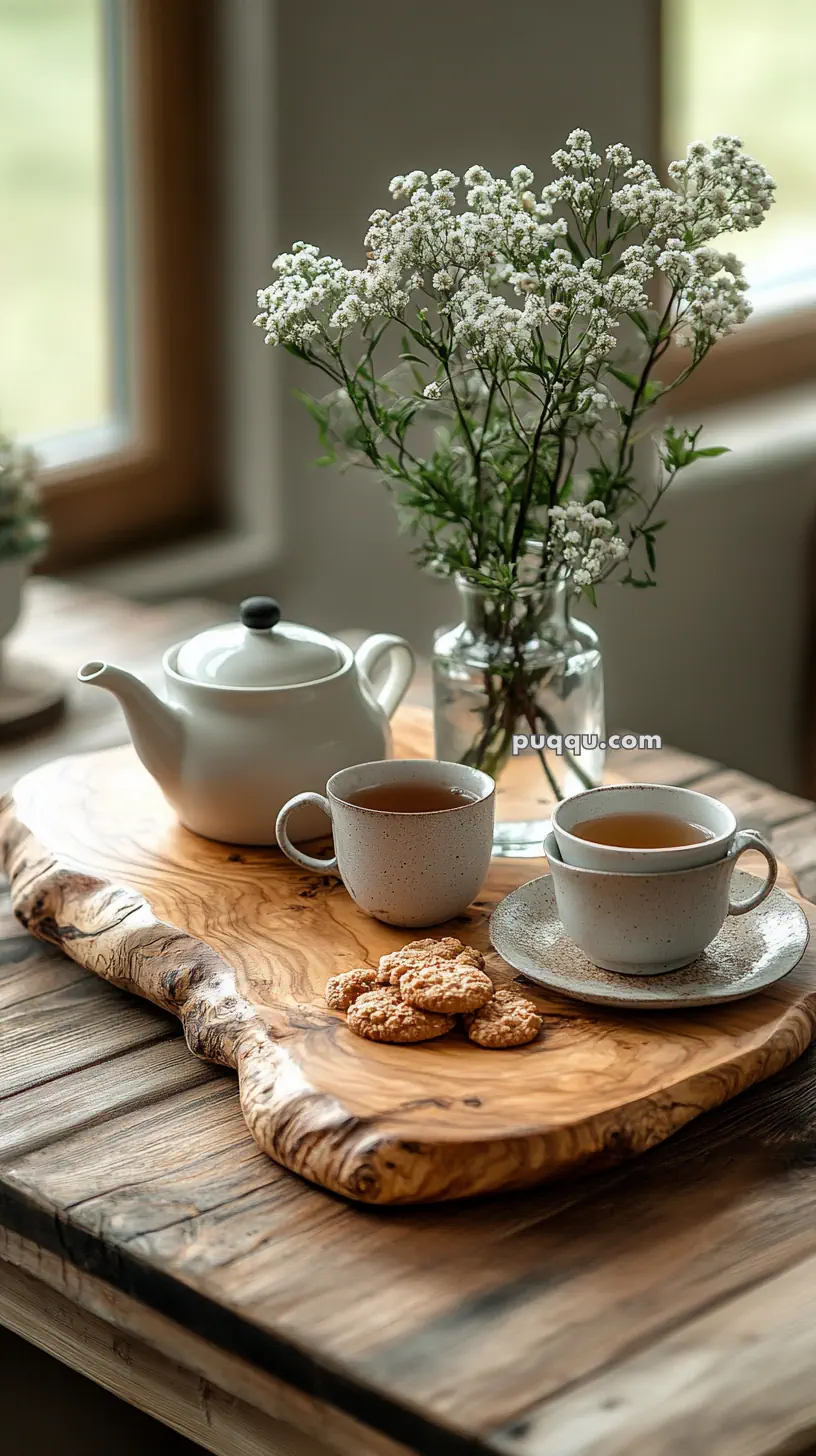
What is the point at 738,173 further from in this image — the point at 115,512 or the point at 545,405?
the point at 115,512

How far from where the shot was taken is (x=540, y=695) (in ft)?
3.64

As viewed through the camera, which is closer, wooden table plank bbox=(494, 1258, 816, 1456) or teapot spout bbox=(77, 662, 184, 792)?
wooden table plank bbox=(494, 1258, 816, 1456)

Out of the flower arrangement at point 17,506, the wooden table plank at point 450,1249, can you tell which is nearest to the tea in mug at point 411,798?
the wooden table plank at point 450,1249

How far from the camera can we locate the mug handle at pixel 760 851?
926 mm

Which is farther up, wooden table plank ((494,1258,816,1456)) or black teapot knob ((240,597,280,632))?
black teapot knob ((240,597,280,632))

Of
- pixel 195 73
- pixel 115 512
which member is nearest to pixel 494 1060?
pixel 115 512

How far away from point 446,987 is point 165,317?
4.86 ft

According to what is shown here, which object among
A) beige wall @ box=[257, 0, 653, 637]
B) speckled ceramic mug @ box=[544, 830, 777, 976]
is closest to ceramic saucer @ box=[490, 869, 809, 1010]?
speckled ceramic mug @ box=[544, 830, 777, 976]

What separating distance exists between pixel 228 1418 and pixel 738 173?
0.73 metres

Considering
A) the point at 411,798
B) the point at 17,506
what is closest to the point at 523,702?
the point at 411,798

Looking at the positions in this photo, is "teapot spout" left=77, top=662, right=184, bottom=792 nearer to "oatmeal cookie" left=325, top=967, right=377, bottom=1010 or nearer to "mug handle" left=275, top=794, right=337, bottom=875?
"mug handle" left=275, top=794, right=337, bottom=875

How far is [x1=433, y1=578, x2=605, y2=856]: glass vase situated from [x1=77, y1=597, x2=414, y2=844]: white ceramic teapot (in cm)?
6

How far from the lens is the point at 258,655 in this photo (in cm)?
111

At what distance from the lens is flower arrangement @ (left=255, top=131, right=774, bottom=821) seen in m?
0.96
